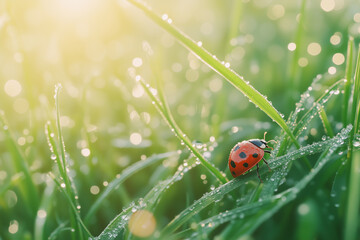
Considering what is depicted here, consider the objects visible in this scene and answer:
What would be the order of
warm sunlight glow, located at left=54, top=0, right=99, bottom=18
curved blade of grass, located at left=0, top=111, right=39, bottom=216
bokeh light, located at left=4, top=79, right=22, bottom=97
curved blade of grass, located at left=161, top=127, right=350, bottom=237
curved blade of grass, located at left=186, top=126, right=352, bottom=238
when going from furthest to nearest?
warm sunlight glow, located at left=54, top=0, right=99, bottom=18, bokeh light, located at left=4, top=79, right=22, bottom=97, curved blade of grass, located at left=0, top=111, right=39, bottom=216, curved blade of grass, located at left=161, top=127, right=350, bottom=237, curved blade of grass, located at left=186, top=126, right=352, bottom=238

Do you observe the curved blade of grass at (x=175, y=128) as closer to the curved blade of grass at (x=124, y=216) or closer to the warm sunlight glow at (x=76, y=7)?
the curved blade of grass at (x=124, y=216)

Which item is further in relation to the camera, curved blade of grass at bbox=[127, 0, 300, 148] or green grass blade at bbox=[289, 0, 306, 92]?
green grass blade at bbox=[289, 0, 306, 92]

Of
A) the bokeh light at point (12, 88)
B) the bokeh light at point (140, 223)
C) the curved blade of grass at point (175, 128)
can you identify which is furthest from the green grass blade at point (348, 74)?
the bokeh light at point (12, 88)

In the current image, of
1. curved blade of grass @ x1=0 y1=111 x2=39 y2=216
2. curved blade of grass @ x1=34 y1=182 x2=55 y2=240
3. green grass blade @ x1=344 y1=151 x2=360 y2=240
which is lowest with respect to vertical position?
green grass blade @ x1=344 y1=151 x2=360 y2=240

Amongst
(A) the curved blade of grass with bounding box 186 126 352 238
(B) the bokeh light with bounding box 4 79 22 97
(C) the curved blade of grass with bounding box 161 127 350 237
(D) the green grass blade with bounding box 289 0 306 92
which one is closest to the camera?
(A) the curved blade of grass with bounding box 186 126 352 238

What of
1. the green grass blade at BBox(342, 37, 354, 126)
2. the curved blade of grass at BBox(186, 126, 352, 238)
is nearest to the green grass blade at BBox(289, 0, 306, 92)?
the green grass blade at BBox(342, 37, 354, 126)

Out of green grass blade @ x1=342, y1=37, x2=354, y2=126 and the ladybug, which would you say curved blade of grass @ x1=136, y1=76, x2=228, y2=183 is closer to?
the ladybug

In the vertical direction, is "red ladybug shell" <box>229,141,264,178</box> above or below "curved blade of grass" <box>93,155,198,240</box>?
below

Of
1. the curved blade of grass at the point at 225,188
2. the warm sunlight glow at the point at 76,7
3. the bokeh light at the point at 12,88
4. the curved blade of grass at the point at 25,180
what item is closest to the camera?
the curved blade of grass at the point at 225,188
